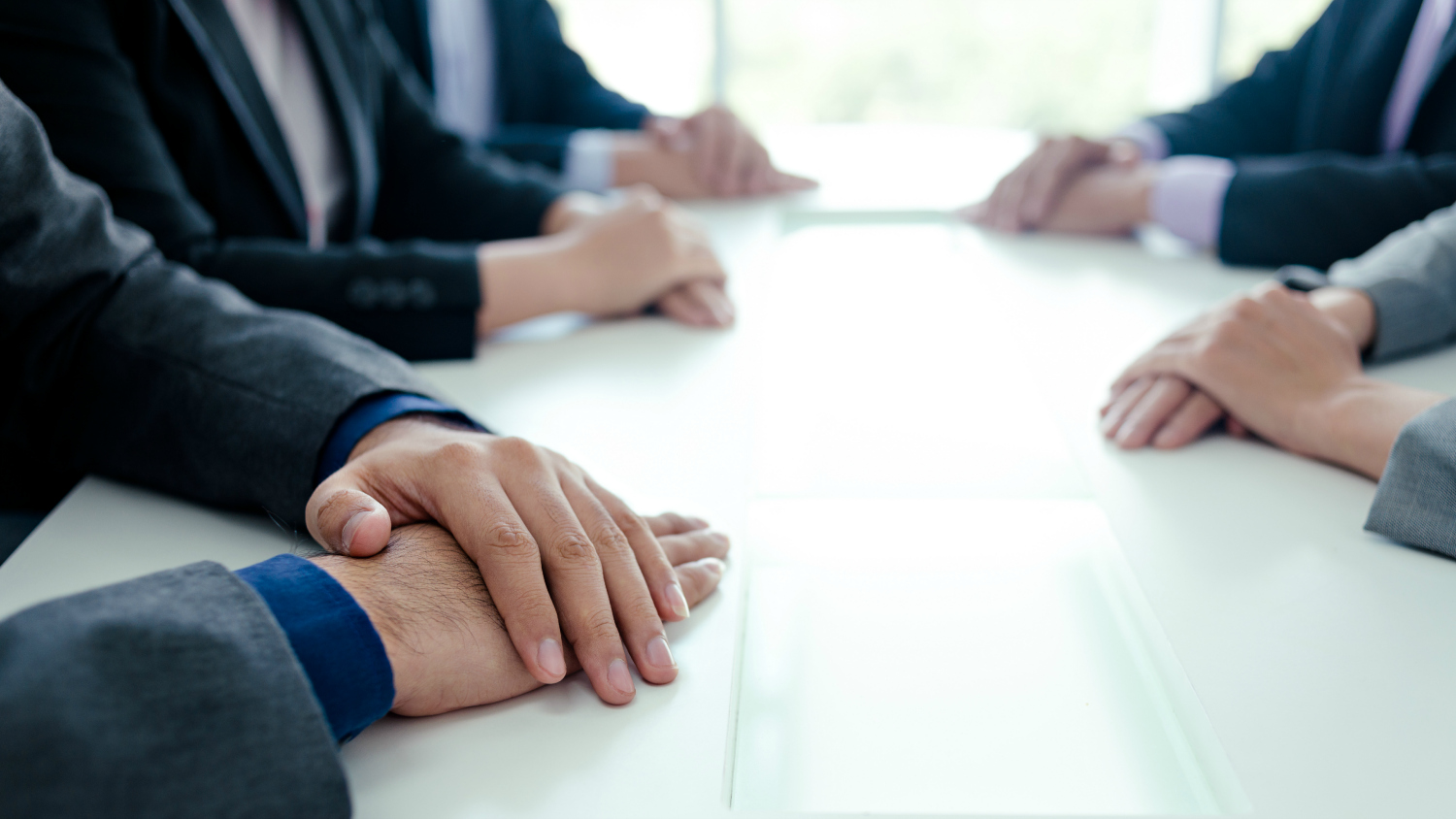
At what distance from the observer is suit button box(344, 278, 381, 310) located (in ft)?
2.94

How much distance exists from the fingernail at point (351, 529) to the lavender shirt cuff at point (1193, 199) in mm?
1038

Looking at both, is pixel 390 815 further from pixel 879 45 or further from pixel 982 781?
pixel 879 45

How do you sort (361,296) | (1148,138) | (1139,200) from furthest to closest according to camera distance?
1. (1148,138)
2. (1139,200)
3. (361,296)

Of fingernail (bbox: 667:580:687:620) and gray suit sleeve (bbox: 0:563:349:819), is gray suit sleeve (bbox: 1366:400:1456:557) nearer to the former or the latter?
fingernail (bbox: 667:580:687:620)

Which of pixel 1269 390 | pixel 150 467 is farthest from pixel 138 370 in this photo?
pixel 1269 390

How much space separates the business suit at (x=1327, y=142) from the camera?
1.09m

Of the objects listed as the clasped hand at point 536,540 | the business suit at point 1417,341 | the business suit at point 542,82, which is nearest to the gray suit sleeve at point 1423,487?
the business suit at point 1417,341

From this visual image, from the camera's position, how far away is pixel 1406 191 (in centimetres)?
108

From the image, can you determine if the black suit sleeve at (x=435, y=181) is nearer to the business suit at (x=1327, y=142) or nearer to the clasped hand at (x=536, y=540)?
the clasped hand at (x=536, y=540)

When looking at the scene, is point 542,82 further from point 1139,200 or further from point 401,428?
point 401,428

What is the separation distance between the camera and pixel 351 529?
0.48 metres

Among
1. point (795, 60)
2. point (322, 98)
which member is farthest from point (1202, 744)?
point (795, 60)

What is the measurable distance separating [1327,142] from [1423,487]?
1087 mm

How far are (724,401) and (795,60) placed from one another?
4824mm
